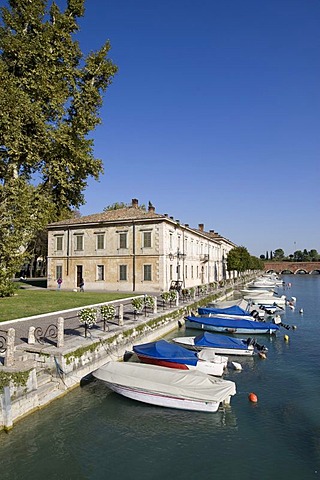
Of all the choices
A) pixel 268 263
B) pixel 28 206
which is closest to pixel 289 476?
pixel 28 206

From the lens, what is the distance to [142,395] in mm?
11883

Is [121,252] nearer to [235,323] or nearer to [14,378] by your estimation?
[235,323]

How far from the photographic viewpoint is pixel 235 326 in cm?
2373

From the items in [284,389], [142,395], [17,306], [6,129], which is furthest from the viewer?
[17,306]

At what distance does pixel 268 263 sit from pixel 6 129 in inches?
5475

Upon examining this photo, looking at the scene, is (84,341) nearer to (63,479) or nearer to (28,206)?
(63,479)

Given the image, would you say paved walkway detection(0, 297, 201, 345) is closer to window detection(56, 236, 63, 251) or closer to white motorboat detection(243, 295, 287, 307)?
white motorboat detection(243, 295, 287, 307)

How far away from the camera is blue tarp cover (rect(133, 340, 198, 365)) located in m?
14.2

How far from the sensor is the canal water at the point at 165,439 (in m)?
8.20

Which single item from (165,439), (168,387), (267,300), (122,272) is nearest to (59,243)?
(122,272)

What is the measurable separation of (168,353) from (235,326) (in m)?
10.4

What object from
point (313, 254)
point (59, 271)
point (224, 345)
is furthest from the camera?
point (313, 254)

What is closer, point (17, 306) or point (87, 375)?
point (87, 375)

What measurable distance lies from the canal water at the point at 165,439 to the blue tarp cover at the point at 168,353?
2254 millimetres
